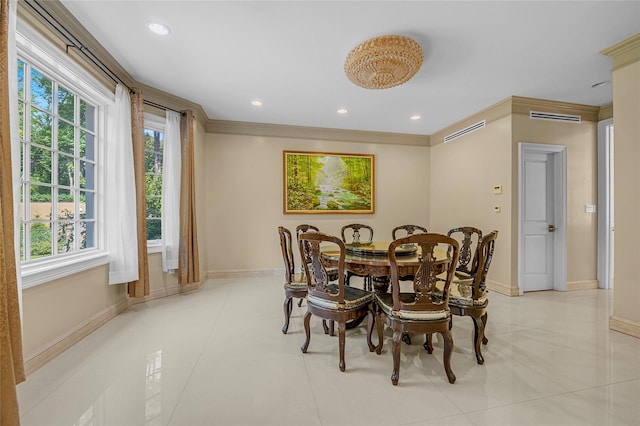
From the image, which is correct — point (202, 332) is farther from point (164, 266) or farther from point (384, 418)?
point (384, 418)

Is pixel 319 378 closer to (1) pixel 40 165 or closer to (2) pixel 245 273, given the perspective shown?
(1) pixel 40 165

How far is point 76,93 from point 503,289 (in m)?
5.57

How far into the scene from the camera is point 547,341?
244cm

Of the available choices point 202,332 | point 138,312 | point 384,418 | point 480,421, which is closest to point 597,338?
point 480,421

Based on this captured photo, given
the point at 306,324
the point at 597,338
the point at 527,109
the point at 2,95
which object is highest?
the point at 527,109

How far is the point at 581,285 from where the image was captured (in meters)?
4.00

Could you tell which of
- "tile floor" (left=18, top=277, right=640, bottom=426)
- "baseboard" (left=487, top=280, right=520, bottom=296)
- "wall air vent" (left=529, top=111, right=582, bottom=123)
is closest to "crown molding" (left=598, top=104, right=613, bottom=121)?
"wall air vent" (left=529, top=111, right=582, bottom=123)

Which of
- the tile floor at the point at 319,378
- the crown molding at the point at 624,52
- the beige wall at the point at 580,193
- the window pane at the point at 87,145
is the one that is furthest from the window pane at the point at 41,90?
the beige wall at the point at 580,193

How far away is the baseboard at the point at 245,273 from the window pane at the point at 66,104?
2904 millimetres

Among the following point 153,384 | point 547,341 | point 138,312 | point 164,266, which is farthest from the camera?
point 164,266

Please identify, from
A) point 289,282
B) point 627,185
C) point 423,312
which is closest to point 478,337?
point 423,312

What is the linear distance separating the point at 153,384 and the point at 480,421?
6.73ft

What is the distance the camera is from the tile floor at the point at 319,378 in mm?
1556

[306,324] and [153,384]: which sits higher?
[306,324]
